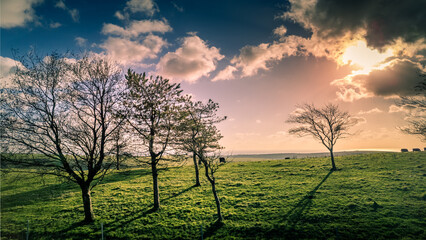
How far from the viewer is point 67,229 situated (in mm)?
17750

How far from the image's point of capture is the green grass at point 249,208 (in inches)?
618

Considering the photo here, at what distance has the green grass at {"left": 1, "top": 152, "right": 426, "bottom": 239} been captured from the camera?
51.5 ft

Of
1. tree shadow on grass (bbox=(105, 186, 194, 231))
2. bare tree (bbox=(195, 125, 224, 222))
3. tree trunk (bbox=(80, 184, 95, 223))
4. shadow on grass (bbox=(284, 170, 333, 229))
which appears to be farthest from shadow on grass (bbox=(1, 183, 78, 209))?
shadow on grass (bbox=(284, 170, 333, 229))

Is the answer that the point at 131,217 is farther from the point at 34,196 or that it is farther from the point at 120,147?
the point at 34,196

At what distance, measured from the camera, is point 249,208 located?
20188 millimetres

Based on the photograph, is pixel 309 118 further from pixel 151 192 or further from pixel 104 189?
pixel 104 189

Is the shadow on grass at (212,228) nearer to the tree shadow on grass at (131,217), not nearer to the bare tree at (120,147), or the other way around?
the tree shadow on grass at (131,217)

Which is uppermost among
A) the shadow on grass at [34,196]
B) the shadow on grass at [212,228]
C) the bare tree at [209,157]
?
the bare tree at [209,157]

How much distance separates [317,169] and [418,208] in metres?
17.0

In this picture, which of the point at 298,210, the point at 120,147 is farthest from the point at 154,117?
the point at 298,210

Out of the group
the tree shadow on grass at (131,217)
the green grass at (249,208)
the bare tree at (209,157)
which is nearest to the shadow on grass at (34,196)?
the green grass at (249,208)

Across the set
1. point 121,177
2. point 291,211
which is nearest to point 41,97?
point 121,177

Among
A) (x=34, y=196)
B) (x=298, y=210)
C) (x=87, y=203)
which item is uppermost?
(x=87, y=203)

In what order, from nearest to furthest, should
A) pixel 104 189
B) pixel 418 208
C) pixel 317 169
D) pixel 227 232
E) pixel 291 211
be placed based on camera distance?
pixel 227 232 → pixel 418 208 → pixel 291 211 → pixel 104 189 → pixel 317 169
